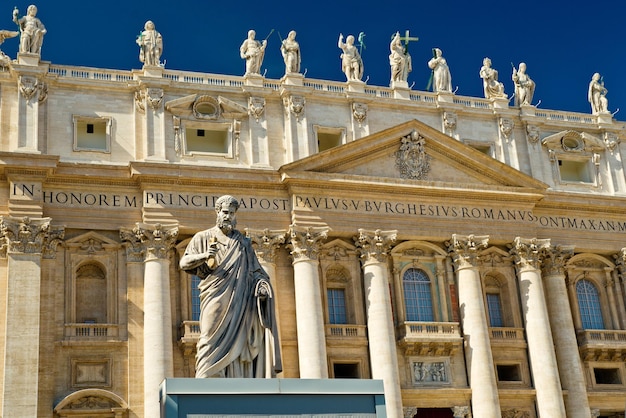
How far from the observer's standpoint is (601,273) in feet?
127

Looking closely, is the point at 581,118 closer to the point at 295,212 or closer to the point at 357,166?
the point at 357,166

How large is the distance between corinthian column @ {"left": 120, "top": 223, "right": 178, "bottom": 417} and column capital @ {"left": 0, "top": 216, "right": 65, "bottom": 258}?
8.66ft

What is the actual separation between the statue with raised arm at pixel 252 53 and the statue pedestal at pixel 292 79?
3.36 feet

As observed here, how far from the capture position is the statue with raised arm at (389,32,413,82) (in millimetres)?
37906

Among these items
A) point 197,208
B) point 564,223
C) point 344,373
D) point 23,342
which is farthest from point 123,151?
point 564,223

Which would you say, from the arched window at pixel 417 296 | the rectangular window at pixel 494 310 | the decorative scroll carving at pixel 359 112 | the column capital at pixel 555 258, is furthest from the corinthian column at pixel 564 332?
the decorative scroll carving at pixel 359 112

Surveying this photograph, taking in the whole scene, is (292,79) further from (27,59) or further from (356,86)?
(27,59)

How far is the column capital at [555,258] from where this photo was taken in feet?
121

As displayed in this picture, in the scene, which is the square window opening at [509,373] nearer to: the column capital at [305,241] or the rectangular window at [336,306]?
the rectangular window at [336,306]

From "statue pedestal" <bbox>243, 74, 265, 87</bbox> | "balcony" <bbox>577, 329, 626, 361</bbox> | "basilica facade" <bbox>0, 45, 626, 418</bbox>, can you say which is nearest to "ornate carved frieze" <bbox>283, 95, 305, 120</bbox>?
"basilica facade" <bbox>0, 45, 626, 418</bbox>

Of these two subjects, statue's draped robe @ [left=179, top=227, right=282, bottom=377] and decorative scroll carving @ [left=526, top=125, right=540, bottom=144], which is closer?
statue's draped robe @ [left=179, top=227, right=282, bottom=377]

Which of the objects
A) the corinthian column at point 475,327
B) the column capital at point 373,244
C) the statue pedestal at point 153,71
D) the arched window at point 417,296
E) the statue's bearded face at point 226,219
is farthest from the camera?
the arched window at point 417,296

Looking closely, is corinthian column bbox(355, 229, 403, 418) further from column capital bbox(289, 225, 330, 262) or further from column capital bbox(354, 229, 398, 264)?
column capital bbox(289, 225, 330, 262)

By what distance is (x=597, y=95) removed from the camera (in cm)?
4141
